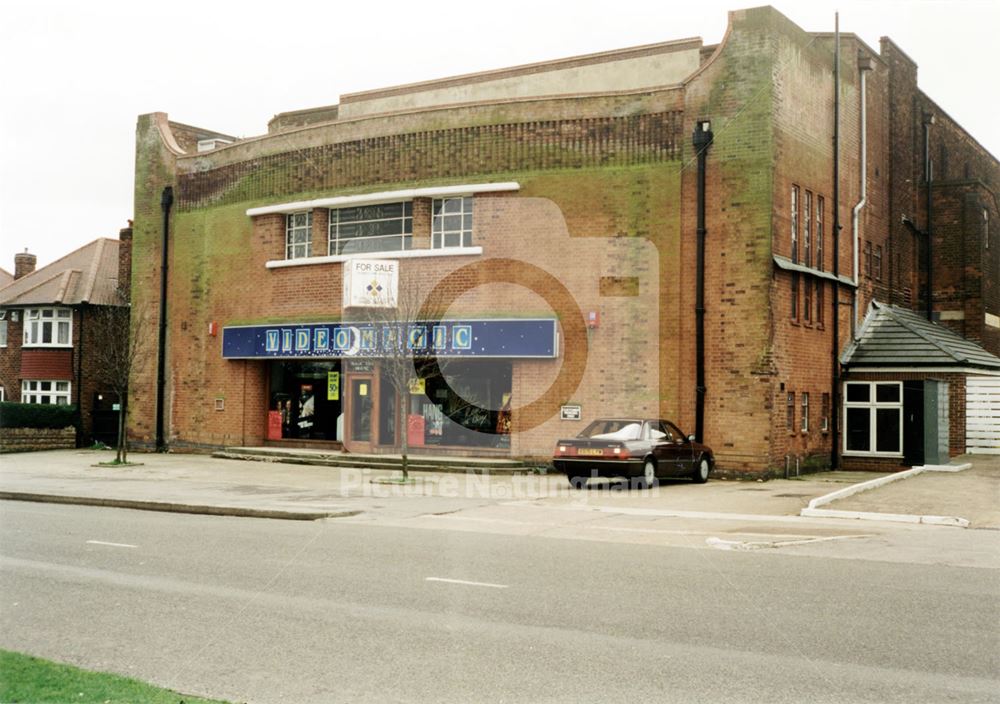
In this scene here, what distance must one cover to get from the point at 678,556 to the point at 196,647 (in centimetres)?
625

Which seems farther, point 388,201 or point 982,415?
point 982,415

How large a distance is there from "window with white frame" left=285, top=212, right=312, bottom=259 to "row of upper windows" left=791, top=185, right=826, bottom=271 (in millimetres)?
13503

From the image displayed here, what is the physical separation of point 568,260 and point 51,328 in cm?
2448

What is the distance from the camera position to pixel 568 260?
25.4m

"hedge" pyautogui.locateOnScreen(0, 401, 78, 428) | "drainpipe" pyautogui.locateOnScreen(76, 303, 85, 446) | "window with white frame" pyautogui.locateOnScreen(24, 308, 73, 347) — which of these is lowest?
"hedge" pyautogui.locateOnScreen(0, 401, 78, 428)

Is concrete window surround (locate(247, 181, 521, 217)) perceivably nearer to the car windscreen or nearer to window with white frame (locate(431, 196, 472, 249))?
window with white frame (locate(431, 196, 472, 249))

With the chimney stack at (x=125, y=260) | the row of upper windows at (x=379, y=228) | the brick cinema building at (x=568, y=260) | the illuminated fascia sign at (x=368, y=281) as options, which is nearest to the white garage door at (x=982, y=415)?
the brick cinema building at (x=568, y=260)

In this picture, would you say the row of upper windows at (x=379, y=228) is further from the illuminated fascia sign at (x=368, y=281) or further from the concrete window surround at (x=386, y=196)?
the illuminated fascia sign at (x=368, y=281)

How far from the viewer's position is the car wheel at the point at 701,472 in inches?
880

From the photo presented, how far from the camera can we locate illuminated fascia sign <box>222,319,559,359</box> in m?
23.2

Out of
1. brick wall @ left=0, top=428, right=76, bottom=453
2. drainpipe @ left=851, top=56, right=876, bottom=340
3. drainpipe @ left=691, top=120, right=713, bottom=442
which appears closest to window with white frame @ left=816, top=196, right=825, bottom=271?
drainpipe @ left=851, top=56, right=876, bottom=340

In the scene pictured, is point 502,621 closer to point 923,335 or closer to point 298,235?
point 923,335

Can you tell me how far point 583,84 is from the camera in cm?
3033

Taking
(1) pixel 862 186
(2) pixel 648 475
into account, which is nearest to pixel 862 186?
(1) pixel 862 186
